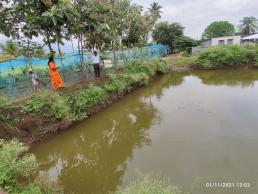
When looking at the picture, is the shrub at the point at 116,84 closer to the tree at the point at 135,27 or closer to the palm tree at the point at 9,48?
the tree at the point at 135,27

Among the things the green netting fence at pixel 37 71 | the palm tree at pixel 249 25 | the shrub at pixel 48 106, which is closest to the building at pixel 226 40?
the palm tree at pixel 249 25

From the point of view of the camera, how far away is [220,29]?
47.8m

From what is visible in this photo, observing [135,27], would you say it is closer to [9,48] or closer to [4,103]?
[9,48]

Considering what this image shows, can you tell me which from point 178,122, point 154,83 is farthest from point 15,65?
point 154,83

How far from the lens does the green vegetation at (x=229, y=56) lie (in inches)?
761

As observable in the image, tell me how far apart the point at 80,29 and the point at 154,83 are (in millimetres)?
6852

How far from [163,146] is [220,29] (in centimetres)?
4673

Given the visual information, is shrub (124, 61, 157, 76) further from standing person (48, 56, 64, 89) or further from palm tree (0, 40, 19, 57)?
palm tree (0, 40, 19, 57)

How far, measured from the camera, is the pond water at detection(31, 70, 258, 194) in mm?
5121

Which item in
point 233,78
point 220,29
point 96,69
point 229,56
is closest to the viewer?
point 96,69

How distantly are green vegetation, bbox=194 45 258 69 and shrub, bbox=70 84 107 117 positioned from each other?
40.6 feet

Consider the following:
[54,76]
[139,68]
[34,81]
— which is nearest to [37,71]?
[34,81]

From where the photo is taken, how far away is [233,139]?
6.51 m

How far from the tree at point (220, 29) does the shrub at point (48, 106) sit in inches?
1754
